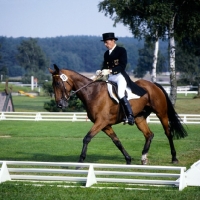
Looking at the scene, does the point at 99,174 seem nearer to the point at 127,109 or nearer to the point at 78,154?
the point at 127,109

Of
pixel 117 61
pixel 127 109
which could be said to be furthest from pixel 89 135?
pixel 117 61

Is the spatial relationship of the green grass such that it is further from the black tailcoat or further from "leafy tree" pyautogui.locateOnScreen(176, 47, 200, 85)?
"leafy tree" pyautogui.locateOnScreen(176, 47, 200, 85)

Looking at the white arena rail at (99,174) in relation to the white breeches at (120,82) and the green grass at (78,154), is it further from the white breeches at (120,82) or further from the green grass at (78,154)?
the white breeches at (120,82)

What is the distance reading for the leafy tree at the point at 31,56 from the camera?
17300 cm

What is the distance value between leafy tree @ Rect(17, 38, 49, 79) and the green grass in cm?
14098

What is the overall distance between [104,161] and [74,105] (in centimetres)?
3370

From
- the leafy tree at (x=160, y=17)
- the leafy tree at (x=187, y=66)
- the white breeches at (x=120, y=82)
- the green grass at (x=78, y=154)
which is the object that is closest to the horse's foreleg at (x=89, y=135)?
the white breeches at (x=120, y=82)

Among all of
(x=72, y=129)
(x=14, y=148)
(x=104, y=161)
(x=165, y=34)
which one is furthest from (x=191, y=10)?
(x=104, y=161)

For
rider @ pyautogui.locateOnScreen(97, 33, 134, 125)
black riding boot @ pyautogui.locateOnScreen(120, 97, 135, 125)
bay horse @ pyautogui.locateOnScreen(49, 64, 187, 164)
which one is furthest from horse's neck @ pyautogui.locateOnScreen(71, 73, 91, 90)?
black riding boot @ pyautogui.locateOnScreen(120, 97, 135, 125)

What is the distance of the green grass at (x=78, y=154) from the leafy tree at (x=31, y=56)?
141 meters

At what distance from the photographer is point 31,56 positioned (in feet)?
575

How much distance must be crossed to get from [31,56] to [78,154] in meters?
159

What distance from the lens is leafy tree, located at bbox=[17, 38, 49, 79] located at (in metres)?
173

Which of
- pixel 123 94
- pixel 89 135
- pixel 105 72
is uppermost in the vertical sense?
pixel 105 72
